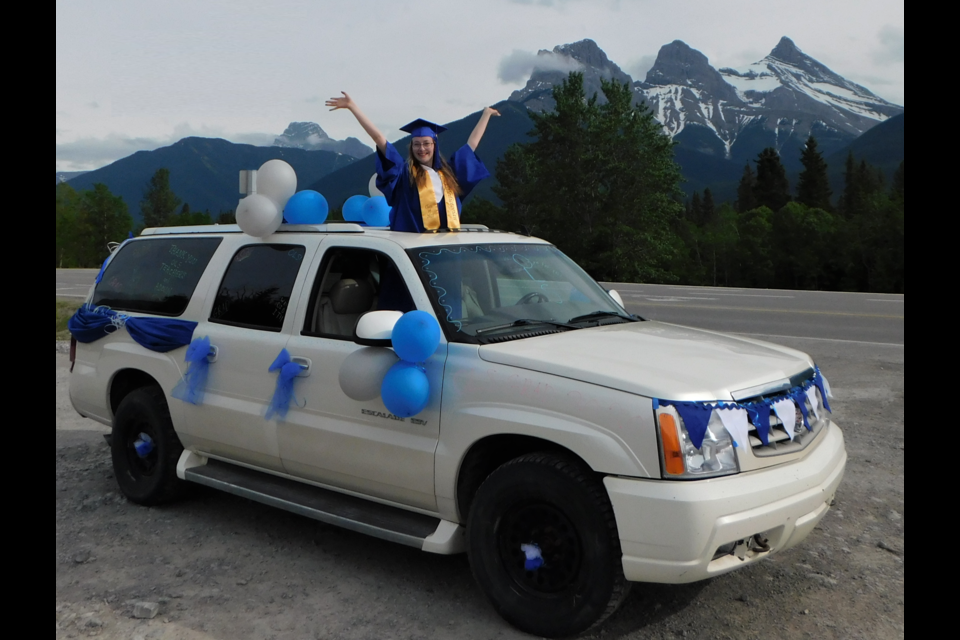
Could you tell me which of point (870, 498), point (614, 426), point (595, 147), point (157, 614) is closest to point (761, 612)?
point (614, 426)

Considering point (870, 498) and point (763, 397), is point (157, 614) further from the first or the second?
point (870, 498)

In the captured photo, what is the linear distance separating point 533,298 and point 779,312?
14649 mm

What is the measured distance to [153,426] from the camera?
563 cm

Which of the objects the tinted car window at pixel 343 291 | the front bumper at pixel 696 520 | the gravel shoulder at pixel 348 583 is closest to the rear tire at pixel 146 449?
the gravel shoulder at pixel 348 583

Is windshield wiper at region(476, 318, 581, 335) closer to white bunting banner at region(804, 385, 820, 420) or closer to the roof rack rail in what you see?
the roof rack rail

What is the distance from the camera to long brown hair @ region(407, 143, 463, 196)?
5.32 m

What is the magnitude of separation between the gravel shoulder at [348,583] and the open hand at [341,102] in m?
2.70

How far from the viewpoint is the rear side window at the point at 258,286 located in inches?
196

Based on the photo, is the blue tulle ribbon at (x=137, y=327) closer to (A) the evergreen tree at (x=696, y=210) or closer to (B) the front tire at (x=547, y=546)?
(B) the front tire at (x=547, y=546)

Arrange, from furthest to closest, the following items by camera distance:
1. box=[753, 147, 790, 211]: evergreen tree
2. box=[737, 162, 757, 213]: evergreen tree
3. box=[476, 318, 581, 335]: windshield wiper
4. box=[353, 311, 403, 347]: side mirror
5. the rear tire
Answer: box=[737, 162, 757, 213]: evergreen tree < box=[753, 147, 790, 211]: evergreen tree < the rear tire < box=[476, 318, 581, 335]: windshield wiper < box=[353, 311, 403, 347]: side mirror

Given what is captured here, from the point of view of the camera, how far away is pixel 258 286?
16.9 ft

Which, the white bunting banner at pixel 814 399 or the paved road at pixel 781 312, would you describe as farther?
the paved road at pixel 781 312

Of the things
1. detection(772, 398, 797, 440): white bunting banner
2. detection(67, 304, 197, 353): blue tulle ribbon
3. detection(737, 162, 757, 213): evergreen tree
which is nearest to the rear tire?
detection(67, 304, 197, 353): blue tulle ribbon

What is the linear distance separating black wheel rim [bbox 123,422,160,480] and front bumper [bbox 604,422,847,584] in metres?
3.53
